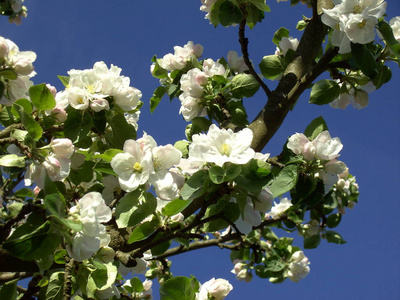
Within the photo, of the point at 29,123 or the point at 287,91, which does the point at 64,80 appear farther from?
the point at 287,91

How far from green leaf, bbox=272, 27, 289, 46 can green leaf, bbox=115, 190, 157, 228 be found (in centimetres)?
143

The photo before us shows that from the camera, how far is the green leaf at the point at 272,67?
217cm

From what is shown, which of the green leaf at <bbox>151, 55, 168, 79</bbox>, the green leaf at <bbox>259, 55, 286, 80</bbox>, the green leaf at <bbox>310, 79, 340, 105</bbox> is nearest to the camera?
the green leaf at <bbox>310, 79, 340, 105</bbox>

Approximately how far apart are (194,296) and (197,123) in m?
0.84

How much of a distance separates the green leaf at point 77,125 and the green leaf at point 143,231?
1.35 ft

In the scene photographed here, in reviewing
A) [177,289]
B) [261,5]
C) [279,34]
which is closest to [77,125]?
[177,289]

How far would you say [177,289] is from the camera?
1444 millimetres

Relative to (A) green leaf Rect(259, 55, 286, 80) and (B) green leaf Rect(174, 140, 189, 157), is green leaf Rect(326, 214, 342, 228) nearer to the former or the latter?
(A) green leaf Rect(259, 55, 286, 80)

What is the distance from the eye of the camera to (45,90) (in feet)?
5.08

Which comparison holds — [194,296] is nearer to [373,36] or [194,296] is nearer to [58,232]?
[58,232]

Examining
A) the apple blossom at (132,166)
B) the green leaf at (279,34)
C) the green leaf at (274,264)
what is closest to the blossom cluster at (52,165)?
the apple blossom at (132,166)

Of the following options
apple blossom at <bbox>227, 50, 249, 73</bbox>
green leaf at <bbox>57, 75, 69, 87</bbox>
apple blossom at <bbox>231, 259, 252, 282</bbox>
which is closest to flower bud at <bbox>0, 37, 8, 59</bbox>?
green leaf at <bbox>57, 75, 69, 87</bbox>

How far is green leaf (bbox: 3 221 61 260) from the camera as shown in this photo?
1214 millimetres

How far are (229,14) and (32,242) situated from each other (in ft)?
4.57
